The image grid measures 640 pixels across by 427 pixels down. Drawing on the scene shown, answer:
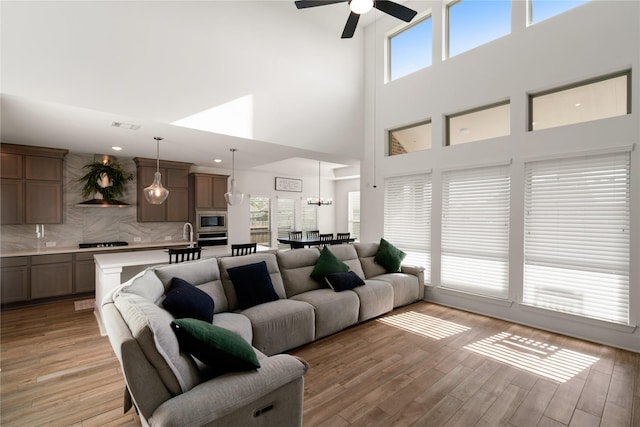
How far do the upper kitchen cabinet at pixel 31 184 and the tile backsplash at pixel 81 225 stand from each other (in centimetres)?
29

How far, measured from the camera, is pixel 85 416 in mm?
2191

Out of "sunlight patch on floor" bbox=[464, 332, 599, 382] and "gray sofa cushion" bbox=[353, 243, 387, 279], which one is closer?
"sunlight patch on floor" bbox=[464, 332, 599, 382]

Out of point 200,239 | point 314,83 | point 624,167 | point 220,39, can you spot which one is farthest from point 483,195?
point 200,239

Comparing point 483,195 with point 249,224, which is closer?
point 483,195

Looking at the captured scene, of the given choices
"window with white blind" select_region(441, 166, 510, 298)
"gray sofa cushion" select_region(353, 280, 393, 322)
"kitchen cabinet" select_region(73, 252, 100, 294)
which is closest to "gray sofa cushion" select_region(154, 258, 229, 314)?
"gray sofa cushion" select_region(353, 280, 393, 322)

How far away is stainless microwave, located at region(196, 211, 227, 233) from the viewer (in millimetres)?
6844

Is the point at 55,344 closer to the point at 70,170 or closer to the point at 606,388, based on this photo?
the point at 70,170

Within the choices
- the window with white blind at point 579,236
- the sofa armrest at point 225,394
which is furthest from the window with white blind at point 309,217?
the sofa armrest at point 225,394

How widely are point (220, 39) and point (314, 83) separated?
1.65 m

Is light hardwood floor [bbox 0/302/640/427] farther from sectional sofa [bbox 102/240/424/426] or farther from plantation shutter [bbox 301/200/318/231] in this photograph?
plantation shutter [bbox 301/200/318/231]

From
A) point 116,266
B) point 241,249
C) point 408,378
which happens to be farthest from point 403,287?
point 116,266

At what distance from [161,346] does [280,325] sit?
1648mm

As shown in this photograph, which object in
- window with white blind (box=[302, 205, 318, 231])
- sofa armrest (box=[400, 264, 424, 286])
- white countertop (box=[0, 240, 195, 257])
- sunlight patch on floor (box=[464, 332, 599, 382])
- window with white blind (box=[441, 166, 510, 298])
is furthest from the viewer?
window with white blind (box=[302, 205, 318, 231])

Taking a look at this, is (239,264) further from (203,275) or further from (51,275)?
(51,275)
